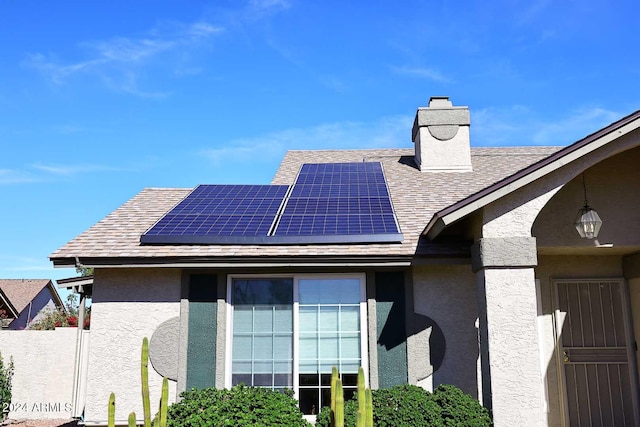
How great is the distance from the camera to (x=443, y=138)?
14422mm

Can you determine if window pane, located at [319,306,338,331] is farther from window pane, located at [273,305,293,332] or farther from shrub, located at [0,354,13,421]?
shrub, located at [0,354,13,421]

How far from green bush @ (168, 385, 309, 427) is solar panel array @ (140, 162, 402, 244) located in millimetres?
2434

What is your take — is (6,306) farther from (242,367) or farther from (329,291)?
(329,291)

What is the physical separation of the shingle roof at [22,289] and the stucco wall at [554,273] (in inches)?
1385

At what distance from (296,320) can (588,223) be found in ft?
15.1

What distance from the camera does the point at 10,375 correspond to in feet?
51.0

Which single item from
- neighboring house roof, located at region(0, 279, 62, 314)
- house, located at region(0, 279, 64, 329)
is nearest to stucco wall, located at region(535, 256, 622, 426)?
house, located at region(0, 279, 64, 329)

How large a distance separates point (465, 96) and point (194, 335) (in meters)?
10.3

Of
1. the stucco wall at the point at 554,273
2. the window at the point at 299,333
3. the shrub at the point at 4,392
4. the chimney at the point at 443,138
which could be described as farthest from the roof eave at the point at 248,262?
the shrub at the point at 4,392

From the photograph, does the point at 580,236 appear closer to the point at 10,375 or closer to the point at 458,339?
the point at 458,339

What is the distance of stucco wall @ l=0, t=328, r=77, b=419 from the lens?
51.1ft

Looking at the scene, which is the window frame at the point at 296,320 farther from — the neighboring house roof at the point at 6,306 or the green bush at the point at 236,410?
the neighboring house roof at the point at 6,306

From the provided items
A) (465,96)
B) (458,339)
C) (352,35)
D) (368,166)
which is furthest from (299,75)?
(458,339)

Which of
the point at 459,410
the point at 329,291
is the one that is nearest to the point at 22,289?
the point at 329,291
